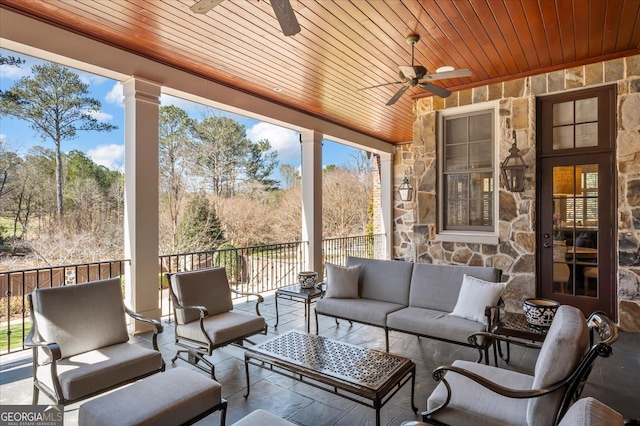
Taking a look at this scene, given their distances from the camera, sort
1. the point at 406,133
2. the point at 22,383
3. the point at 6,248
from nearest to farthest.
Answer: the point at 22,383 → the point at 6,248 → the point at 406,133

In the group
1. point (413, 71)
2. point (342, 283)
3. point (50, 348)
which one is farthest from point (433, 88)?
point (50, 348)

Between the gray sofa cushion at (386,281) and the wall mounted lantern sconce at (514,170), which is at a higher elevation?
the wall mounted lantern sconce at (514,170)

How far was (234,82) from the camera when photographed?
190 inches

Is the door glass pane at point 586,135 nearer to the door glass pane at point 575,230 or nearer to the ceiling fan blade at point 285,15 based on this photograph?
the door glass pane at point 575,230

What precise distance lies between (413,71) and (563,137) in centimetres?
248

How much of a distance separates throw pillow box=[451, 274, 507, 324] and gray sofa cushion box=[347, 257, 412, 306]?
64 cm

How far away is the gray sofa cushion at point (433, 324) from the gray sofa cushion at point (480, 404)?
0.94 m

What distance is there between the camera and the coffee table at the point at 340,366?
2.10 meters

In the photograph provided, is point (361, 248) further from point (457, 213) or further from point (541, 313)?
point (541, 313)

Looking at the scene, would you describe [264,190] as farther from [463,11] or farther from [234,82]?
[463,11]

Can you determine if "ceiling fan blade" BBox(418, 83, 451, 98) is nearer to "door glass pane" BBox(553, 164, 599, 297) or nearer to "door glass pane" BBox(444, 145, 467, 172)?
"door glass pane" BBox(444, 145, 467, 172)

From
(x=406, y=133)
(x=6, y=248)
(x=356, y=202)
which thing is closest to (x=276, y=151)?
(x=356, y=202)

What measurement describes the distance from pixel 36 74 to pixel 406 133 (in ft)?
24.6
